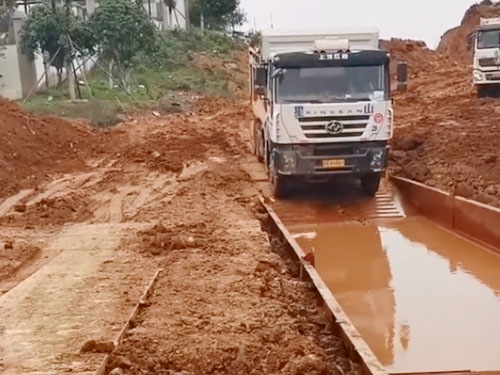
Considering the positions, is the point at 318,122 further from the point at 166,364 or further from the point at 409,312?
the point at 166,364

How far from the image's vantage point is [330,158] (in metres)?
15.4

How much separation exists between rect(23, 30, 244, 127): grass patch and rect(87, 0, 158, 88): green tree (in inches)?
64.3

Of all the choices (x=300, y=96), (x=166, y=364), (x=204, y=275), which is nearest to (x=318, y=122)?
(x=300, y=96)

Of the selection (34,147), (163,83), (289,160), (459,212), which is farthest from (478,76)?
(459,212)

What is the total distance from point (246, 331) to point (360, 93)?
325 inches

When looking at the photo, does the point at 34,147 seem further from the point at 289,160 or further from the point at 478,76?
the point at 478,76

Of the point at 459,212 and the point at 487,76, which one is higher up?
the point at 487,76

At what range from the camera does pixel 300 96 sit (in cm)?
1523

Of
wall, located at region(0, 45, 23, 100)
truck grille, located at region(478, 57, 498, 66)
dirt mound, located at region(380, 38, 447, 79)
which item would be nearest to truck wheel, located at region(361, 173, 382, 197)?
truck grille, located at region(478, 57, 498, 66)

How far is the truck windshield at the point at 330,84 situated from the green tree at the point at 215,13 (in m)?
48.9

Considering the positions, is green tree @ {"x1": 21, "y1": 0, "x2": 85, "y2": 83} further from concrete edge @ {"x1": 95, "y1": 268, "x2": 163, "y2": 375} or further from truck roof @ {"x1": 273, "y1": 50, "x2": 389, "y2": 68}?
concrete edge @ {"x1": 95, "y1": 268, "x2": 163, "y2": 375}

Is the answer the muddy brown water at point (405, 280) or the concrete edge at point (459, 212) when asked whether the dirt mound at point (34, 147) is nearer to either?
the muddy brown water at point (405, 280)

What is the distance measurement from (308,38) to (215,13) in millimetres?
50648

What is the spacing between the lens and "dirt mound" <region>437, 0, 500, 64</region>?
184 feet
